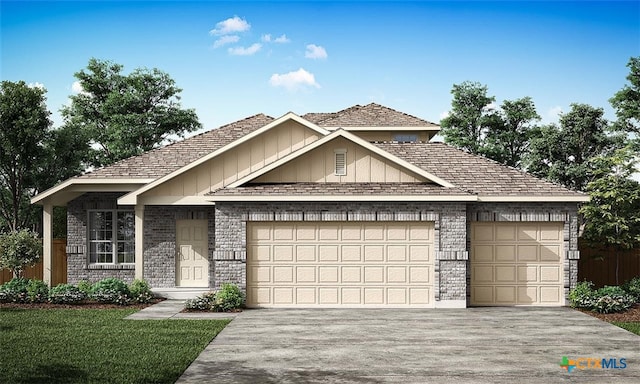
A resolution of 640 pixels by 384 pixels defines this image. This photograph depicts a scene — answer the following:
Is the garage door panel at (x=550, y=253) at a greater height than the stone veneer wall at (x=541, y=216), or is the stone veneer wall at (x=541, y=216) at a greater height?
the stone veneer wall at (x=541, y=216)

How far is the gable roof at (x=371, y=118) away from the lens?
25.9 meters

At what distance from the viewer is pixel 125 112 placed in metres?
40.7

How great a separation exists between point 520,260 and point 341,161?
5.77 metres

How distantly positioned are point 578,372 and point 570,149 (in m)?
23.6

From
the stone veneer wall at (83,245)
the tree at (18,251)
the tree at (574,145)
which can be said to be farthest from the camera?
the tree at (574,145)

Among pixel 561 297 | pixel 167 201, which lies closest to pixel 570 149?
pixel 561 297

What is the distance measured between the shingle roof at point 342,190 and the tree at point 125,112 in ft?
72.1

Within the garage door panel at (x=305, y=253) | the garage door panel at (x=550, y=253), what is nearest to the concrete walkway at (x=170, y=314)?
the garage door panel at (x=305, y=253)

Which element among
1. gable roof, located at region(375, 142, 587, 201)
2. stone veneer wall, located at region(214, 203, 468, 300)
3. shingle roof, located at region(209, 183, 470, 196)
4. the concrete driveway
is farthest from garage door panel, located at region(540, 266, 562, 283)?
shingle roof, located at region(209, 183, 470, 196)

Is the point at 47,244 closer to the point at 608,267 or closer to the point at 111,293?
the point at 111,293

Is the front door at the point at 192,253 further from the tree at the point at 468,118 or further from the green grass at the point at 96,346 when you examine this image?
the tree at the point at 468,118

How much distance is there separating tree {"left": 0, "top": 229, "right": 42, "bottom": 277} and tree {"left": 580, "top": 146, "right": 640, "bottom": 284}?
17.8 meters

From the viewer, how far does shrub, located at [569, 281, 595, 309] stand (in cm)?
1841

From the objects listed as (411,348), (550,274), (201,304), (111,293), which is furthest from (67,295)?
(550,274)
